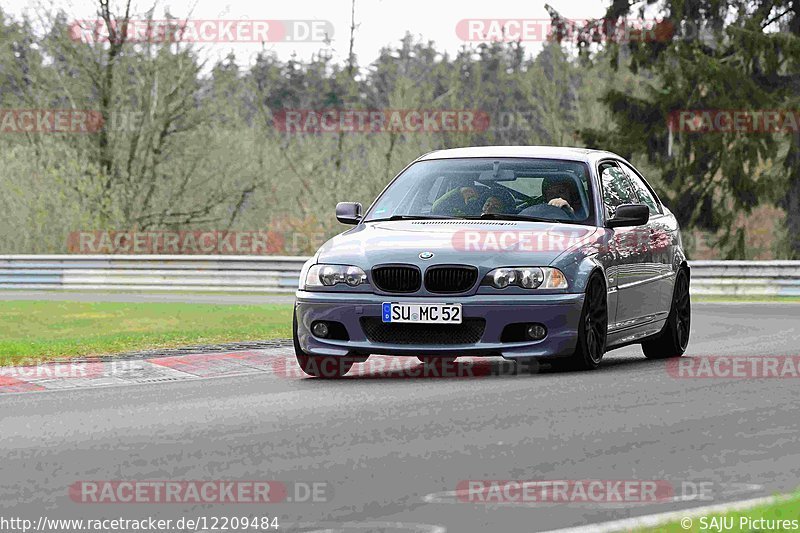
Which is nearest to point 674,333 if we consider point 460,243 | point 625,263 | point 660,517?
point 625,263

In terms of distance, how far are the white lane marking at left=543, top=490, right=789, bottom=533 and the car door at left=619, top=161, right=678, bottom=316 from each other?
6.96 meters

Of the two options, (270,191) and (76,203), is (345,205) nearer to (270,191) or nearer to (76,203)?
(76,203)

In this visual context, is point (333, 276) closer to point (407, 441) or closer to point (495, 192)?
point (495, 192)

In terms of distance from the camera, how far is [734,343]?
1549 centimetres

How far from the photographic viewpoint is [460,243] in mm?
11609

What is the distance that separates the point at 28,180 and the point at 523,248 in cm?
2695

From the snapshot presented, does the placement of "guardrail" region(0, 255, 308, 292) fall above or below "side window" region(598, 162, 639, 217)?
below

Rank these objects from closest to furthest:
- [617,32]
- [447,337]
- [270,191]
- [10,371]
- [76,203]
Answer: [447,337] → [10,371] → [76,203] → [617,32] → [270,191]

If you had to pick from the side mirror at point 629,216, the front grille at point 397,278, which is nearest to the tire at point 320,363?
the front grille at point 397,278

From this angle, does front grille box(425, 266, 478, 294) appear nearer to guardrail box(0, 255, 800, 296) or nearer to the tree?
guardrail box(0, 255, 800, 296)

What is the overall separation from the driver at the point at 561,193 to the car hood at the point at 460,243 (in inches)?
12.2

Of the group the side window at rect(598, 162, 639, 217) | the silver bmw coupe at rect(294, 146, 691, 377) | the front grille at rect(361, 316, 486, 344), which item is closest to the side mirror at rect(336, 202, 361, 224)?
the silver bmw coupe at rect(294, 146, 691, 377)

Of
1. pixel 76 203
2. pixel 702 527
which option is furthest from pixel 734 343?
pixel 76 203

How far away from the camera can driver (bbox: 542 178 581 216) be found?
41.2ft
